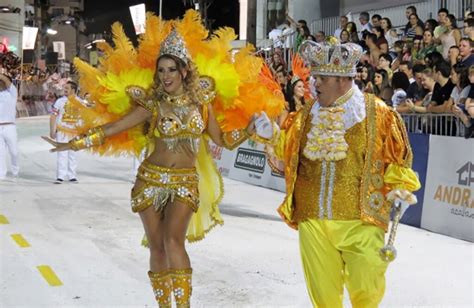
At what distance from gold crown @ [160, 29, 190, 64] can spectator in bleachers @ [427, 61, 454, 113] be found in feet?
16.9

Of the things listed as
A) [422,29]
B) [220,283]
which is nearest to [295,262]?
[220,283]

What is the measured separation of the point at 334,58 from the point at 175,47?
1167mm

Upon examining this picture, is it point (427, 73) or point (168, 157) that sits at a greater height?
point (427, 73)

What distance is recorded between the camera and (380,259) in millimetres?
3779

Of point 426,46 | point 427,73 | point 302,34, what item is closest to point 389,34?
point 426,46

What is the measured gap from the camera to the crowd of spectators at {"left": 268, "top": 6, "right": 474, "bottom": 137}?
8484 mm

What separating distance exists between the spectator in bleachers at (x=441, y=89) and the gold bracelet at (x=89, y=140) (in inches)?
219

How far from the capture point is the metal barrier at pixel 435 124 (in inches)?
332

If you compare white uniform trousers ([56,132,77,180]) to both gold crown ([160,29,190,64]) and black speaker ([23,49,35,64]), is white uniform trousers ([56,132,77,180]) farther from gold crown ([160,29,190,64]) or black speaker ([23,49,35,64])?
black speaker ([23,49,35,64])

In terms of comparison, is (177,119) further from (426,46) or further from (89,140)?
Answer: (426,46)

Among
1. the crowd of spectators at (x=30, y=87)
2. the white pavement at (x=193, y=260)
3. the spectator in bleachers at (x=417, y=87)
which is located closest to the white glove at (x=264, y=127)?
the white pavement at (x=193, y=260)

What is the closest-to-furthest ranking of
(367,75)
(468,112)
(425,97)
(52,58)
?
(468,112) < (425,97) < (367,75) < (52,58)

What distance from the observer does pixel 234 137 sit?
463 cm

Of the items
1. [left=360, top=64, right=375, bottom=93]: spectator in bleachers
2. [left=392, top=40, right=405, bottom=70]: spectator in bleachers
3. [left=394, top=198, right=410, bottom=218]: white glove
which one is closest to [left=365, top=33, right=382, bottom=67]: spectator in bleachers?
[left=392, top=40, right=405, bottom=70]: spectator in bleachers
